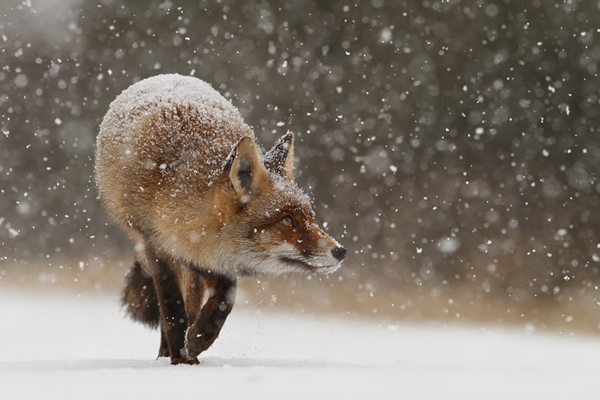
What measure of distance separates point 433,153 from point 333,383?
312 inches

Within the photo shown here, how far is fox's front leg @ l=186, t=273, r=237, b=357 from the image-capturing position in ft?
15.0

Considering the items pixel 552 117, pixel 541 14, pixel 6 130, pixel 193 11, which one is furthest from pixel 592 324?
pixel 6 130

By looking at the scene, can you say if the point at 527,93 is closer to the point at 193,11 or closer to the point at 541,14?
the point at 541,14

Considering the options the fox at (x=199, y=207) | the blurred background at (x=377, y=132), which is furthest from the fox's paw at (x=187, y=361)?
the blurred background at (x=377, y=132)

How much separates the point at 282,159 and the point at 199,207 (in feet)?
2.61

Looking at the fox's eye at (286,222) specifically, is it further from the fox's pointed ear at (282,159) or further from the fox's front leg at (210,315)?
the fox's front leg at (210,315)

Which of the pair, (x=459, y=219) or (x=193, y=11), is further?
(x=193, y=11)

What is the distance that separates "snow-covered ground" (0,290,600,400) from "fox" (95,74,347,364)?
57cm

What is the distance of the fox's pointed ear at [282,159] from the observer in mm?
4746

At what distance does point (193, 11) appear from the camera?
11.7 m

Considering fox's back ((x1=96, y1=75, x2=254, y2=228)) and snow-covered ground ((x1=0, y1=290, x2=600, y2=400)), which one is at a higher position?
fox's back ((x1=96, y1=75, x2=254, y2=228))

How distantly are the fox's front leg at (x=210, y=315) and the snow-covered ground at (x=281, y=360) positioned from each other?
0.18m

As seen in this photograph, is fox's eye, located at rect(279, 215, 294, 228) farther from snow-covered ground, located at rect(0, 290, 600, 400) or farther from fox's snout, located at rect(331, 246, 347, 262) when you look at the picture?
snow-covered ground, located at rect(0, 290, 600, 400)

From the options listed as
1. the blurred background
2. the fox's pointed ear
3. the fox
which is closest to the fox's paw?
the fox
